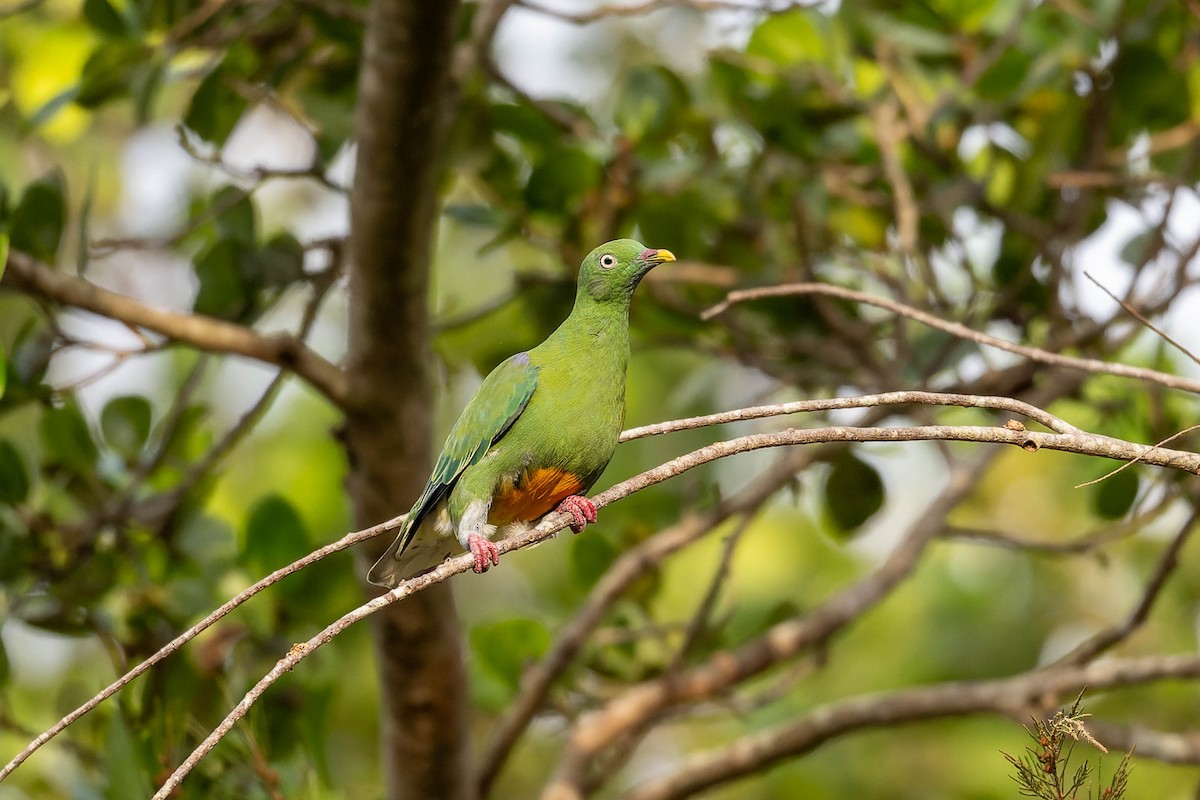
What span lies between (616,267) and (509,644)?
2015 mm

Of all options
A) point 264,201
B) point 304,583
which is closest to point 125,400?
point 304,583

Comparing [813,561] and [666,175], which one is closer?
[666,175]

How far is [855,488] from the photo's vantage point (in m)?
3.89

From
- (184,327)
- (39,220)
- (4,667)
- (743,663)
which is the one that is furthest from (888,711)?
(39,220)

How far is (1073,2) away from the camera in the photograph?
13.0 ft

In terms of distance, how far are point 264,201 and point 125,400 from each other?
606 centimetres

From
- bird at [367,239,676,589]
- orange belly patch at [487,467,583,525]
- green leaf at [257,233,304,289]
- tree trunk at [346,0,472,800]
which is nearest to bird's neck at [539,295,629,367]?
bird at [367,239,676,589]

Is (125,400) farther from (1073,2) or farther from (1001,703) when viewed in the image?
(1073,2)

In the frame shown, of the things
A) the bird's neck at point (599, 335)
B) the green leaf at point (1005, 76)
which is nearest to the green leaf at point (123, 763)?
the bird's neck at point (599, 335)

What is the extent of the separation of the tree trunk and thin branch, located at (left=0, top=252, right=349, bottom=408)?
85mm

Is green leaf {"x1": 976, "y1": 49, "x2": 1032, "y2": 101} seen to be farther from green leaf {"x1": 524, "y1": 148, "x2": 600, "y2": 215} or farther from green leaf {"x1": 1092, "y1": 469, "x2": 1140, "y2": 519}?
green leaf {"x1": 524, "y1": 148, "x2": 600, "y2": 215}

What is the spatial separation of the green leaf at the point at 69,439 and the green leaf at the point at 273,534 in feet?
1.86

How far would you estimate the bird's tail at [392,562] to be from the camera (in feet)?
8.55

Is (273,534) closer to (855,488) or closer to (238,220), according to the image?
(238,220)
